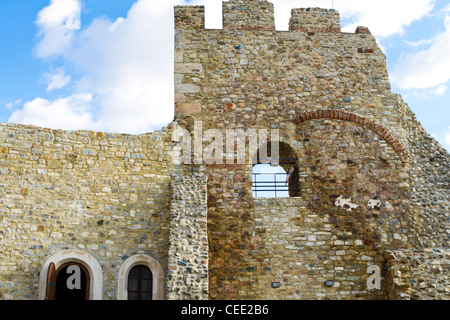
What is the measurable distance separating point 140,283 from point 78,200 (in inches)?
78.7

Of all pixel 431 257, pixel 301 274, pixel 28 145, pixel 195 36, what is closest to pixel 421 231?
pixel 431 257

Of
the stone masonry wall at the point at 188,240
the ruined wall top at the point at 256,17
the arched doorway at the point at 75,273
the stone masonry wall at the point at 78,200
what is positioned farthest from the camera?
the ruined wall top at the point at 256,17

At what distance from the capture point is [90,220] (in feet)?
33.0

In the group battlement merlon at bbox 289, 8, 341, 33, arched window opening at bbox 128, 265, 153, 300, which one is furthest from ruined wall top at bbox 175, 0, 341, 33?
arched window opening at bbox 128, 265, 153, 300

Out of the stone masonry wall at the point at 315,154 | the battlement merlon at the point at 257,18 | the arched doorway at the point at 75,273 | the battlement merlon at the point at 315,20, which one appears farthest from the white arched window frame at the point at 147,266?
the battlement merlon at the point at 315,20

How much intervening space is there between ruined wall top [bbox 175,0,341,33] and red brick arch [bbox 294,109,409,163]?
2135 mm

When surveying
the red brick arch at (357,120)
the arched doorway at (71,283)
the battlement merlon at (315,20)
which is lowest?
the arched doorway at (71,283)

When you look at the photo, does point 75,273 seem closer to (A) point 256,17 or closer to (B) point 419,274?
(B) point 419,274

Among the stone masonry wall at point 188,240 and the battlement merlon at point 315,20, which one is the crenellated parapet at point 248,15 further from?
the stone masonry wall at point 188,240

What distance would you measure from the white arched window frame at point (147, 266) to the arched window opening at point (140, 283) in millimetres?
90

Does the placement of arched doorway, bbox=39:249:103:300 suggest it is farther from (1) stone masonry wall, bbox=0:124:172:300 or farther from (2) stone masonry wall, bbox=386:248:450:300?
(2) stone masonry wall, bbox=386:248:450:300

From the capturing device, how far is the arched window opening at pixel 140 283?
9.80 metres

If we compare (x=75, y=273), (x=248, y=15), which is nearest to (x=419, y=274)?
(x=75, y=273)

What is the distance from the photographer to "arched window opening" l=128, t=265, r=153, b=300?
32.1ft
